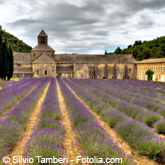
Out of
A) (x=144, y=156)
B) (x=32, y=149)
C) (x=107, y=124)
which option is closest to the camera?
(x=32, y=149)

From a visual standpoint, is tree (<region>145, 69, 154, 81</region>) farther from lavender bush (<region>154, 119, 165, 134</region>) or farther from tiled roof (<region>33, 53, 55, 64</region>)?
lavender bush (<region>154, 119, 165, 134</region>)

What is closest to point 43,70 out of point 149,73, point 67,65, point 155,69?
point 67,65

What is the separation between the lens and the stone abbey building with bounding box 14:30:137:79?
135 ft

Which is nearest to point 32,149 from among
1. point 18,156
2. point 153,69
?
point 18,156

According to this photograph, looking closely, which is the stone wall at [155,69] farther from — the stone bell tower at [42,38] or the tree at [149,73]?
the stone bell tower at [42,38]

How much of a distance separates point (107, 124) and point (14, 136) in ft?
10.9

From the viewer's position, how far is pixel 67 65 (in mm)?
45438

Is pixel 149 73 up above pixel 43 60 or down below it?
below

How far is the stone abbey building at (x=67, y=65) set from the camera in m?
41.2

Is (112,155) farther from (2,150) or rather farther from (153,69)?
(153,69)

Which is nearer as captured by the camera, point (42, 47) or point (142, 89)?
point (142, 89)

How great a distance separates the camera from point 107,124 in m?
6.85

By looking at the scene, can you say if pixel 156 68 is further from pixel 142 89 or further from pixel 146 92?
pixel 146 92

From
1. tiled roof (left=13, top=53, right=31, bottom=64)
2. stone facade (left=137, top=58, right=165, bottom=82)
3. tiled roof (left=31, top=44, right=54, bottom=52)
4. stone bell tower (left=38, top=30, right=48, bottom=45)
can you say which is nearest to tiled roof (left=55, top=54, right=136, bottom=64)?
tiled roof (left=31, top=44, right=54, bottom=52)
